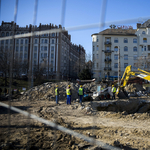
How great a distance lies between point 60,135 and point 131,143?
179cm

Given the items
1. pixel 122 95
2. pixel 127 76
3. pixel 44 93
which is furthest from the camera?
pixel 122 95

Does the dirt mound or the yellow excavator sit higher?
the yellow excavator

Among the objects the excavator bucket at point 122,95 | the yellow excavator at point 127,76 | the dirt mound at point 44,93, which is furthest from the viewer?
the excavator bucket at point 122,95

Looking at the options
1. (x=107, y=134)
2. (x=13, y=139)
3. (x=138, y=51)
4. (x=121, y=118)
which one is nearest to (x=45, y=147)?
(x=13, y=139)

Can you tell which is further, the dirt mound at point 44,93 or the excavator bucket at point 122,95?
the excavator bucket at point 122,95

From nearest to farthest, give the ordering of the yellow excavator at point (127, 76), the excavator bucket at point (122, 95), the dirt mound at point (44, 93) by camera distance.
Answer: the yellow excavator at point (127, 76) < the dirt mound at point (44, 93) < the excavator bucket at point (122, 95)

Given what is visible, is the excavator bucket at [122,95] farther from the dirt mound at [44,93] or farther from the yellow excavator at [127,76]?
the dirt mound at [44,93]

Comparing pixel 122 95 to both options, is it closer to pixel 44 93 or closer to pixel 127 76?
pixel 127 76

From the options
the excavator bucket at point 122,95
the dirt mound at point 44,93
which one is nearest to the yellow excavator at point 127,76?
the excavator bucket at point 122,95

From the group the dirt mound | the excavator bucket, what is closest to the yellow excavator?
the excavator bucket

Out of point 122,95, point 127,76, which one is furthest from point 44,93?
point 127,76

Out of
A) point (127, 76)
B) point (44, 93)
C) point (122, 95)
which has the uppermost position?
point (127, 76)

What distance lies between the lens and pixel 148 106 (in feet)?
42.8

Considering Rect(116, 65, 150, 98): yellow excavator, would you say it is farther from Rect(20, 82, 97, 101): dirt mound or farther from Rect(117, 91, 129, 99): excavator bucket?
Rect(20, 82, 97, 101): dirt mound
